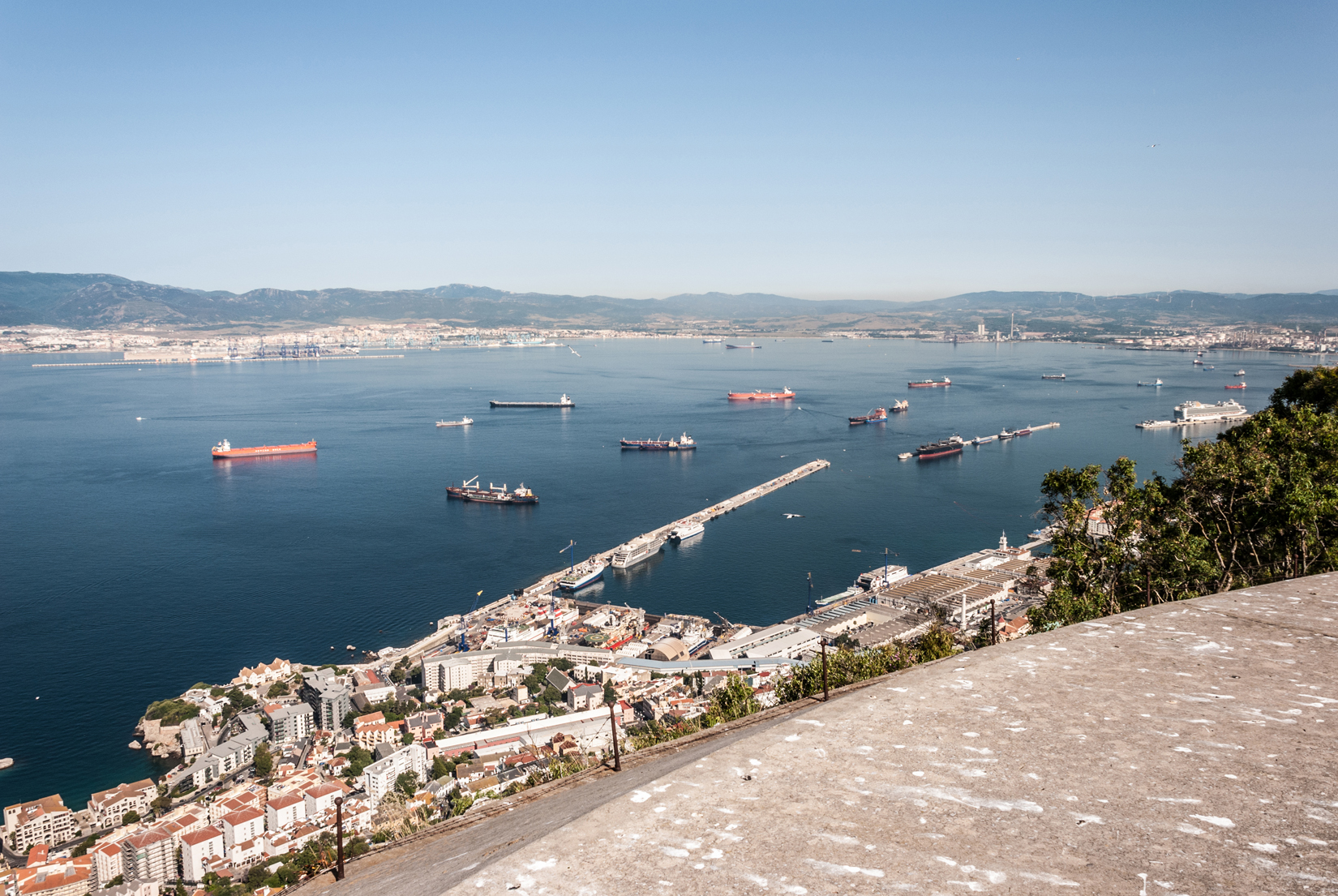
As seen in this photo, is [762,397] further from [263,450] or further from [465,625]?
[465,625]

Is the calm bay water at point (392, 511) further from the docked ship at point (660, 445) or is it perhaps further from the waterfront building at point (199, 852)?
the waterfront building at point (199, 852)

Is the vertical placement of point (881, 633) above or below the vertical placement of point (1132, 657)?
below

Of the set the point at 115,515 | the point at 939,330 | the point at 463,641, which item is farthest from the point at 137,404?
the point at 939,330

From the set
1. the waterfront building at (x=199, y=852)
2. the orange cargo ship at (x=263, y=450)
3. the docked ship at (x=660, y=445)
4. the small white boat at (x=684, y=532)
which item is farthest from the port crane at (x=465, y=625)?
the orange cargo ship at (x=263, y=450)

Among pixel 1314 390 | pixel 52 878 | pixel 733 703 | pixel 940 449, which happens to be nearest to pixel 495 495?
pixel 52 878

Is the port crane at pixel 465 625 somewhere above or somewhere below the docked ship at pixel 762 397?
below

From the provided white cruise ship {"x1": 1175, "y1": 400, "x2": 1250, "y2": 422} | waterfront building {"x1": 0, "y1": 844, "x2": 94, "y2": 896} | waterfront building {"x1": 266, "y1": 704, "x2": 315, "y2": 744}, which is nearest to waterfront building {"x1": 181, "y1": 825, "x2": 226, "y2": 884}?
waterfront building {"x1": 0, "y1": 844, "x2": 94, "y2": 896}

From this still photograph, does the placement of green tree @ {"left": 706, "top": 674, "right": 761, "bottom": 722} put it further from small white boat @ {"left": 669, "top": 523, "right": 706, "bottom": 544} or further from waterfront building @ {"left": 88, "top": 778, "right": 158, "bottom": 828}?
small white boat @ {"left": 669, "top": 523, "right": 706, "bottom": 544}

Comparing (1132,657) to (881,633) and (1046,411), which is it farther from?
(1046,411)
